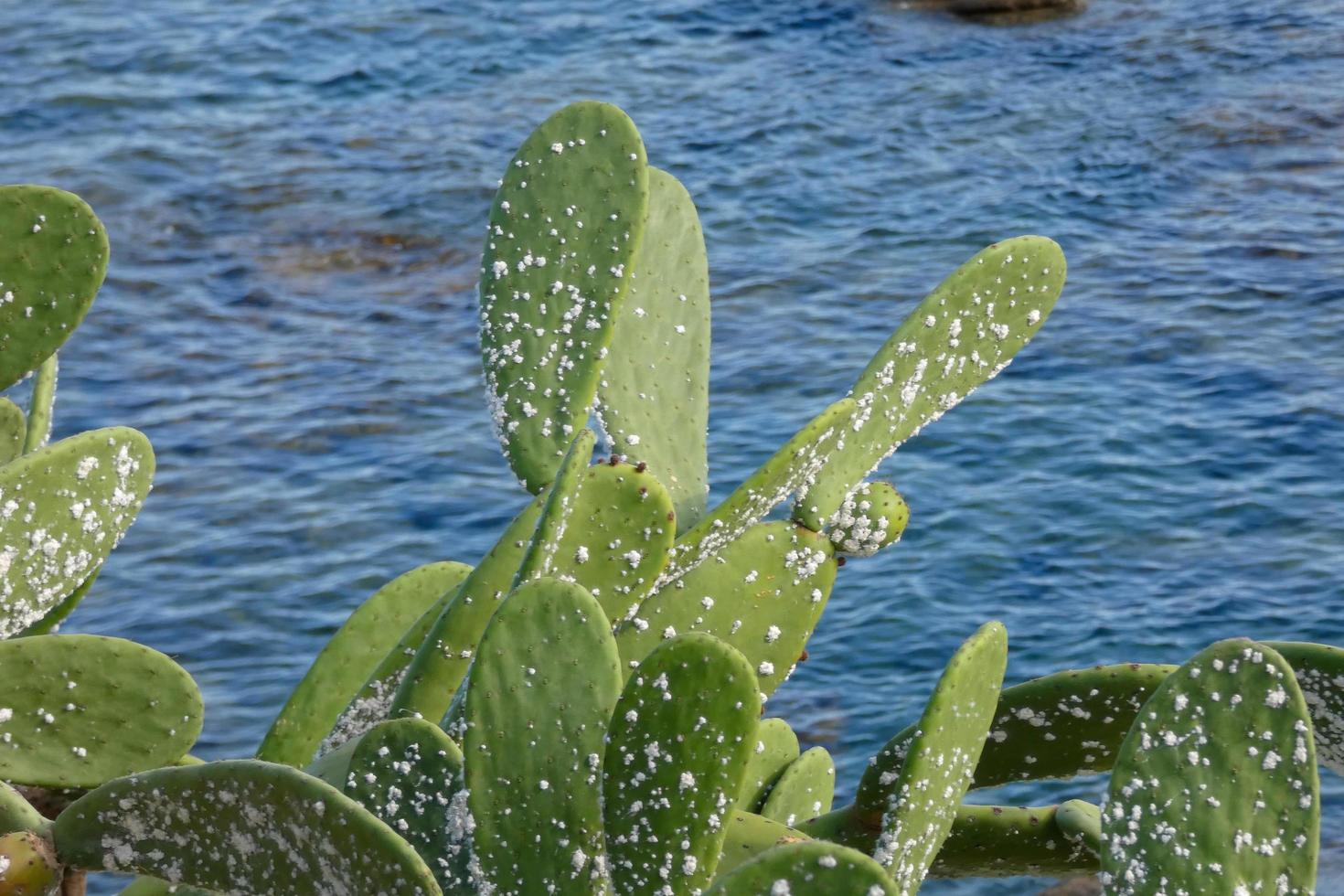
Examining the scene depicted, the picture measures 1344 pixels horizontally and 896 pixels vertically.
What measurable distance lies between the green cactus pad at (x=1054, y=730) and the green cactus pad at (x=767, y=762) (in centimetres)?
33

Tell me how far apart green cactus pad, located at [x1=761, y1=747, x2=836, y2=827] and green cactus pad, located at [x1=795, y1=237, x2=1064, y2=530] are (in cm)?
31

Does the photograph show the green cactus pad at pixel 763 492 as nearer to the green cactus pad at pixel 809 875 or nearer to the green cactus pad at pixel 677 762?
the green cactus pad at pixel 677 762

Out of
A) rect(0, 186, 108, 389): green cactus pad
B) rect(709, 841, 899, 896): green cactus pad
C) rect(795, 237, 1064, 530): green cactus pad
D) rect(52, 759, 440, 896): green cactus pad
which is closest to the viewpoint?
rect(709, 841, 899, 896): green cactus pad

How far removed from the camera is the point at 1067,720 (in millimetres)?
1551

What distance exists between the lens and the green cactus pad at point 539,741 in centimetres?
114

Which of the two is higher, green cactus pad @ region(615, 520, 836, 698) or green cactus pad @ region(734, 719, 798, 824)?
green cactus pad @ region(615, 520, 836, 698)

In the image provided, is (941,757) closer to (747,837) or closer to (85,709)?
(747,837)

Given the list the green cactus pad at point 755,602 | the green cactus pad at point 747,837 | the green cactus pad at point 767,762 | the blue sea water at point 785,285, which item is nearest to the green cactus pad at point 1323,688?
the green cactus pad at point 747,837

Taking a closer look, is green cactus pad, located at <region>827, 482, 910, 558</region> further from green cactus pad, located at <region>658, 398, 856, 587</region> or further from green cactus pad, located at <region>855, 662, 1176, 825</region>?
green cactus pad, located at <region>855, 662, 1176, 825</region>

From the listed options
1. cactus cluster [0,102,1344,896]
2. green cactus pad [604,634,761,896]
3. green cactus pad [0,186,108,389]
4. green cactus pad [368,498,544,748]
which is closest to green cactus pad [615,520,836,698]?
cactus cluster [0,102,1344,896]

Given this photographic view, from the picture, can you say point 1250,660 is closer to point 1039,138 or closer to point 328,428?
point 328,428

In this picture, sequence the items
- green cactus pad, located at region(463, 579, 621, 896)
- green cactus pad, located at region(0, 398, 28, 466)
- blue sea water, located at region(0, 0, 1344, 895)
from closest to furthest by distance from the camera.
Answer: green cactus pad, located at region(463, 579, 621, 896), green cactus pad, located at region(0, 398, 28, 466), blue sea water, located at region(0, 0, 1344, 895)

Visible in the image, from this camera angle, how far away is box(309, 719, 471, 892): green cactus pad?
119cm

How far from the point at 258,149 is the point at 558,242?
1046 centimetres
